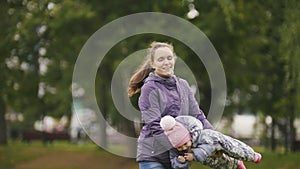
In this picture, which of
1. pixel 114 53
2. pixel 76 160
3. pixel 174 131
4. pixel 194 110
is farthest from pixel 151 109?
pixel 76 160

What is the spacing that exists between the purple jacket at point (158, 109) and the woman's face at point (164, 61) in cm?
5

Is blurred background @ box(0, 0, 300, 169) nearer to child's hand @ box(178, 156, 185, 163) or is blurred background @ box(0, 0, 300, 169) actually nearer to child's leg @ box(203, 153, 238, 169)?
child's leg @ box(203, 153, 238, 169)

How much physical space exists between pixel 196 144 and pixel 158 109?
38 cm

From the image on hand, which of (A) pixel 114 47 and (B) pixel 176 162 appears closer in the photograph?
(B) pixel 176 162

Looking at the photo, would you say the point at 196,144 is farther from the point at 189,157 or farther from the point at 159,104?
the point at 159,104

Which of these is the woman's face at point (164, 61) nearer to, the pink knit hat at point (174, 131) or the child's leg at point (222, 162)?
the pink knit hat at point (174, 131)

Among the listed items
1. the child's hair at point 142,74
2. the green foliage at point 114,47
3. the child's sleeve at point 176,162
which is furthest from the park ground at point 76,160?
Answer: the child's sleeve at point 176,162

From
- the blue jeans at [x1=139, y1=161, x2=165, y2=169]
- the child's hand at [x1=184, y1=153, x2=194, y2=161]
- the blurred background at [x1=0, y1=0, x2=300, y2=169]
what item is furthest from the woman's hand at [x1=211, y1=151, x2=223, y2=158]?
the blurred background at [x1=0, y1=0, x2=300, y2=169]

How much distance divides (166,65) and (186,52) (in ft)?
A: 44.2

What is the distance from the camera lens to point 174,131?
4742 mm

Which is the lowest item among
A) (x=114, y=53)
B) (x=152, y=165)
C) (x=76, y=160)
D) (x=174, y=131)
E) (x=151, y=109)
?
(x=76, y=160)

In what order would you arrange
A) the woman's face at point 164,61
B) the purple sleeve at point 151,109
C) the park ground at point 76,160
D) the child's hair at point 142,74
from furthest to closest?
the park ground at point 76,160
the child's hair at point 142,74
the woman's face at point 164,61
the purple sleeve at point 151,109

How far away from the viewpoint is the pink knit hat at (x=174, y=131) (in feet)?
15.5

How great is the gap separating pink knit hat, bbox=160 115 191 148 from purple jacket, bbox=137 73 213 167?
0.10 m
